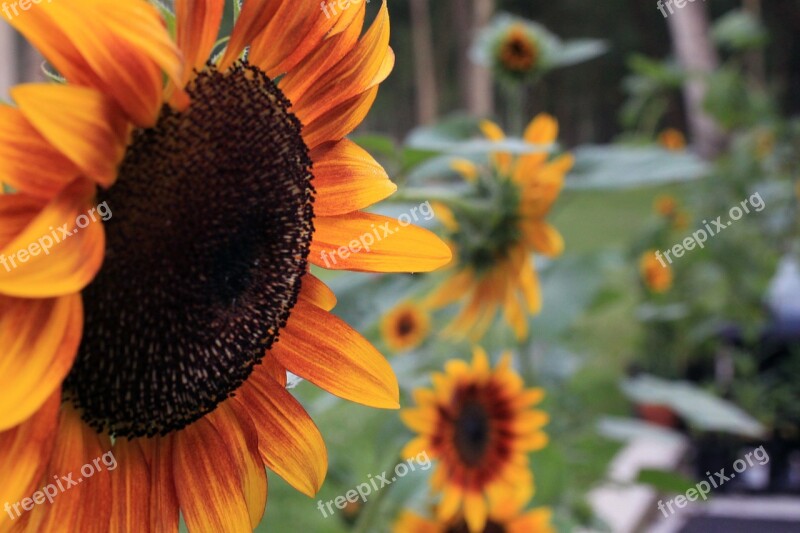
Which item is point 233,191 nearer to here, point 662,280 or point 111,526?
point 111,526

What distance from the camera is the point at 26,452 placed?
19 centimetres

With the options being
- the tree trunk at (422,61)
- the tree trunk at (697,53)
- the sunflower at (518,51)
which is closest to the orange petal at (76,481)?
the sunflower at (518,51)

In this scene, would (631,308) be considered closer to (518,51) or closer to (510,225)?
(518,51)

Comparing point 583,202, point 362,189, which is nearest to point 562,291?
point 362,189

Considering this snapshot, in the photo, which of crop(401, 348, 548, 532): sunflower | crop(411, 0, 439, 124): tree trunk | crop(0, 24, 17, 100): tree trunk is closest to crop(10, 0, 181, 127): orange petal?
crop(0, 24, 17, 100): tree trunk

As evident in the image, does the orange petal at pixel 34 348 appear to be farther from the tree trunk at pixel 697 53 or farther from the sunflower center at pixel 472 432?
the tree trunk at pixel 697 53

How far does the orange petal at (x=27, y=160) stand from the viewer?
177 mm

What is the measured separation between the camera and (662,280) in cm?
156

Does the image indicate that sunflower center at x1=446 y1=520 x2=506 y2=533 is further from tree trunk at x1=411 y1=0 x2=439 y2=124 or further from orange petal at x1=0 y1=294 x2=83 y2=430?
tree trunk at x1=411 y1=0 x2=439 y2=124

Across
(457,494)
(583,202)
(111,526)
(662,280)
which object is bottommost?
(583,202)

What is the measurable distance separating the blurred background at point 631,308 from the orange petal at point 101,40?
194mm

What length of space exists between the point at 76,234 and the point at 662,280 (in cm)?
149

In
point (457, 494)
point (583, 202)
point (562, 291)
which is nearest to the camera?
→ point (457, 494)

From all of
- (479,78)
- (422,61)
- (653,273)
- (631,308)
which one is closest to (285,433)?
(653,273)
